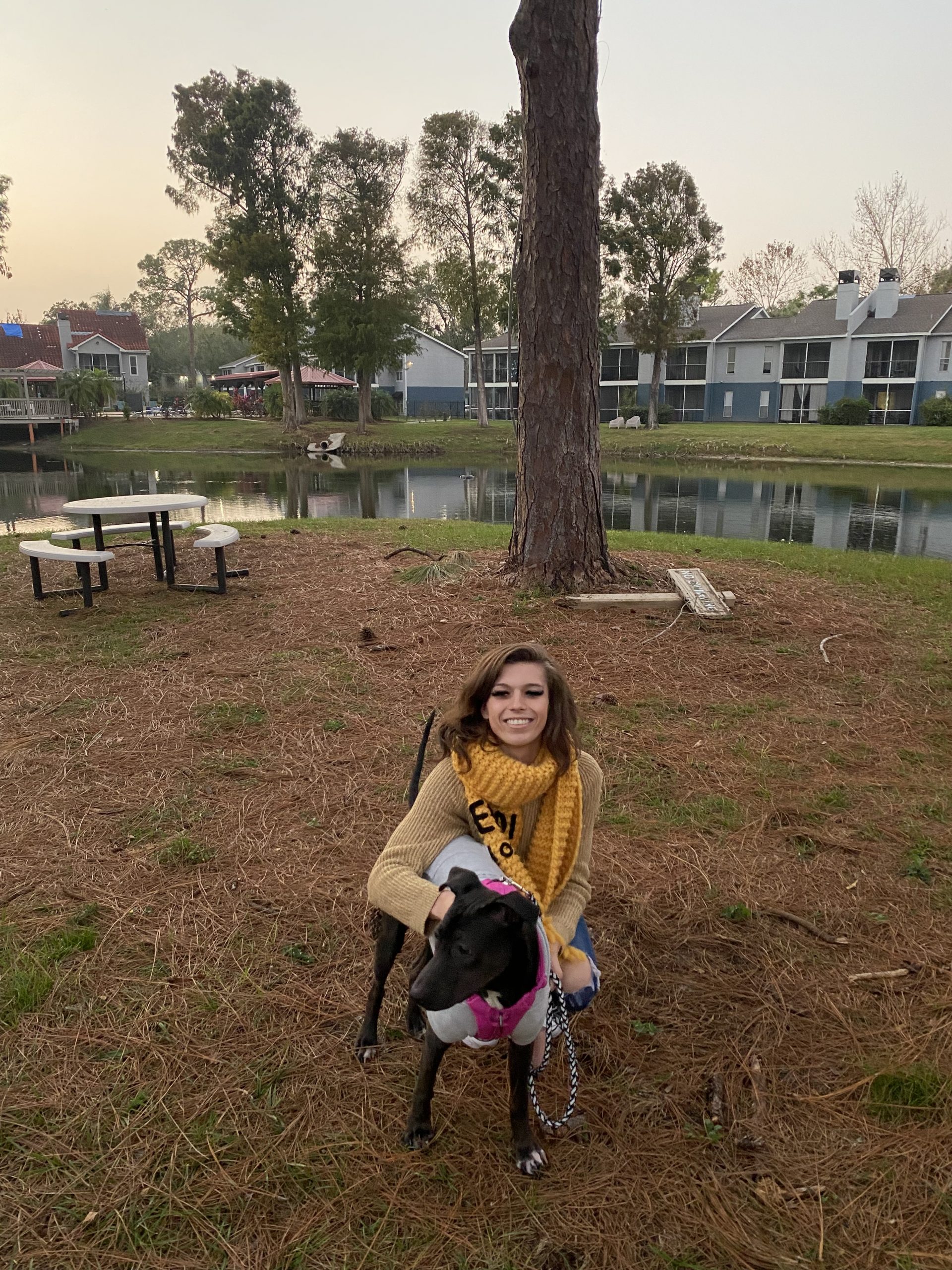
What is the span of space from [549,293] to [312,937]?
18.0 feet

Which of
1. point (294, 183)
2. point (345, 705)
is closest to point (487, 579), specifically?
point (345, 705)

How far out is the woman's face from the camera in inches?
86.9

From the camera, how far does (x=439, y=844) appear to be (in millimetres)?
2176

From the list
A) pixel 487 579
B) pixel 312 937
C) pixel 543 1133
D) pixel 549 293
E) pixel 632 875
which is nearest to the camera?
pixel 543 1133

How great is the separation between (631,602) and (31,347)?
64.2 metres

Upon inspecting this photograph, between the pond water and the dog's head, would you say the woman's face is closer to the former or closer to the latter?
the dog's head

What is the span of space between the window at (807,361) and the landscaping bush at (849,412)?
467 cm

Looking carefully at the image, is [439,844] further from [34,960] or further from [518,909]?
[34,960]

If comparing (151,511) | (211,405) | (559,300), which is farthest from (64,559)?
(211,405)

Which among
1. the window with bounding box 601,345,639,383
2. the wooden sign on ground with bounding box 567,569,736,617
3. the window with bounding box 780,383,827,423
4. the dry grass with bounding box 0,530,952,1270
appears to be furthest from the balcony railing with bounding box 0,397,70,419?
the wooden sign on ground with bounding box 567,569,736,617

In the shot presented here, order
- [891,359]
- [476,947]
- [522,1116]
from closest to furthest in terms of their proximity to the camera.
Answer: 1. [476,947]
2. [522,1116]
3. [891,359]

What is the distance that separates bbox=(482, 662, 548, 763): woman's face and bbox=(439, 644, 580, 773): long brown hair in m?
0.02

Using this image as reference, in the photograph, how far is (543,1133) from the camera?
85.1 inches

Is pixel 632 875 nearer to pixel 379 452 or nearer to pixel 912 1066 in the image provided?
pixel 912 1066
